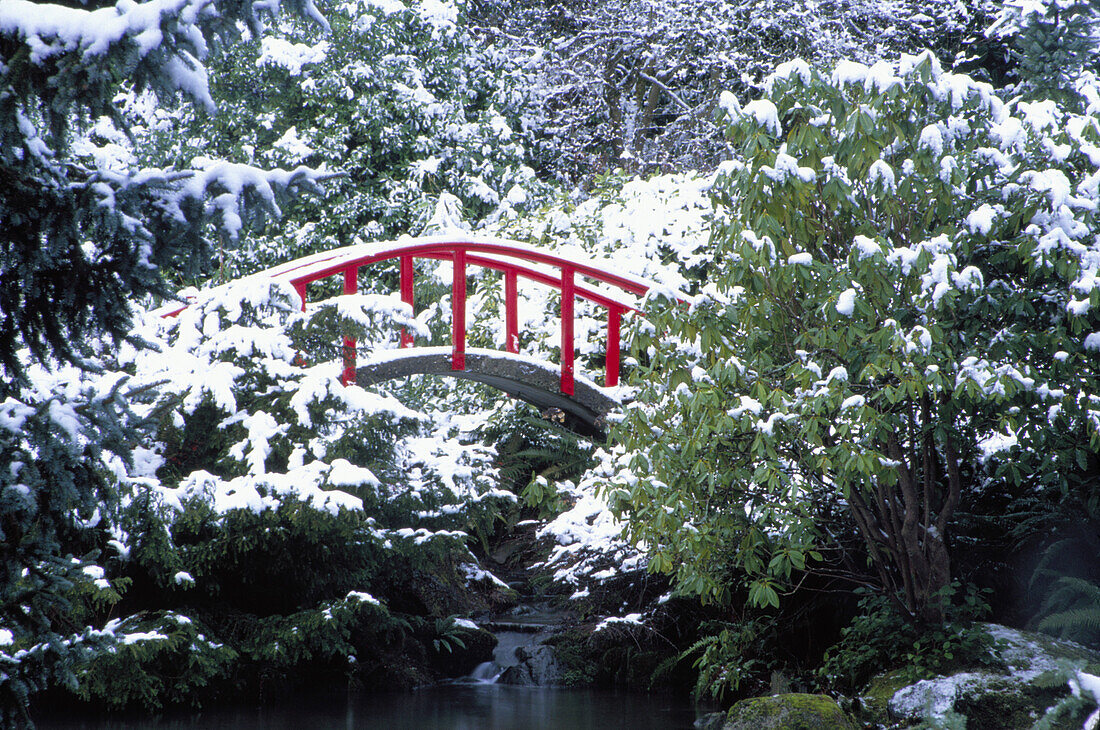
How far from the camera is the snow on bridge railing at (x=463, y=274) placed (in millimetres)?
9422

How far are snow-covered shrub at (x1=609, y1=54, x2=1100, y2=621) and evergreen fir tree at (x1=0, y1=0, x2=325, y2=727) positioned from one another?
3.23m

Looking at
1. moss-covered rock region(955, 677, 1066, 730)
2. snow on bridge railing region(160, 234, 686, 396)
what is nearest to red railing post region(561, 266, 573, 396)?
snow on bridge railing region(160, 234, 686, 396)

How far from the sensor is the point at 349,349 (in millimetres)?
9477

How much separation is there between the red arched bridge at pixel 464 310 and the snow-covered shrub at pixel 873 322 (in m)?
2.73

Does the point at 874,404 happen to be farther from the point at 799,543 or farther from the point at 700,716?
the point at 700,716

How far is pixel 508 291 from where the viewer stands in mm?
10641

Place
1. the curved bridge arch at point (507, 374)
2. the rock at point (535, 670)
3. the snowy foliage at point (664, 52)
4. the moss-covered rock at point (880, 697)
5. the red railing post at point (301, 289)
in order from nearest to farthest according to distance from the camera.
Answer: the moss-covered rock at point (880, 697), the red railing post at point (301, 289), the curved bridge arch at point (507, 374), the rock at point (535, 670), the snowy foliage at point (664, 52)

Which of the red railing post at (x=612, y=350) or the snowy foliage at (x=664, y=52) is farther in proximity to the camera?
the snowy foliage at (x=664, y=52)

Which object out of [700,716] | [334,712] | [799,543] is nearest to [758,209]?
[799,543]

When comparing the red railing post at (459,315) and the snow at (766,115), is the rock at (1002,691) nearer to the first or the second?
the snow at (766,115)

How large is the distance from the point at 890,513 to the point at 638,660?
4.13m

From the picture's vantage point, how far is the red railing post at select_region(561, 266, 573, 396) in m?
10.5

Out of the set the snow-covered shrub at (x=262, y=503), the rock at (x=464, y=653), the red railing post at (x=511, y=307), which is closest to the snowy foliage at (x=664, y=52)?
the red railing post at (x=511, y=307)

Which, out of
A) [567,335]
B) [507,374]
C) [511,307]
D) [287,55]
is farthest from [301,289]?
[287,55]
